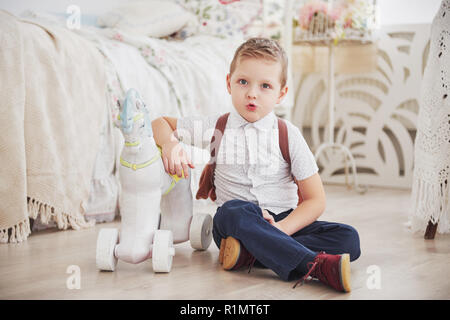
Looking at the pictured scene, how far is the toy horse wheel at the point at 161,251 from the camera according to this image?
1035 mm

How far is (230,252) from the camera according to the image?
3.49 feet

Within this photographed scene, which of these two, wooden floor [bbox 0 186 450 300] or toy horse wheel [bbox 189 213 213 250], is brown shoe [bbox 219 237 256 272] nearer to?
wooden floor [bbox 0 186 450 300]

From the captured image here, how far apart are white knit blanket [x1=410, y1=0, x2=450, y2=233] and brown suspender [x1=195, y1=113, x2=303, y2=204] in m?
0.48

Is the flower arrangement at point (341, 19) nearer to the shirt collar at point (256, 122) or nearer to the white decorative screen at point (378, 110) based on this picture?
the white decorative screen at point (378, 110)

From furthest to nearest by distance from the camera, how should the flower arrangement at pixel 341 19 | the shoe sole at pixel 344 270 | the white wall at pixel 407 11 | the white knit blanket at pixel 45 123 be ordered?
1. the white wall at pixel 407 11
2. the flower arrangement at pixel 341 19
3. the white knit blanket at pixel 45 123
4. the shoe sole at pixel 344 270

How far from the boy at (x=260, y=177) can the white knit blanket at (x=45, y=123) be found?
1.43ft

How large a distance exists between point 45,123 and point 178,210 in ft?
1.69

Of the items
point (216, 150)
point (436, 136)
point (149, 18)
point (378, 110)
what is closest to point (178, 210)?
point (216, 150)

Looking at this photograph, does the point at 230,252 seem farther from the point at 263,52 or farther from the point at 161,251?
the point at 263,52

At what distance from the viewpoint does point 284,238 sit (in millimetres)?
1007

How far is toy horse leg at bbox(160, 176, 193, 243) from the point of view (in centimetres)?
121

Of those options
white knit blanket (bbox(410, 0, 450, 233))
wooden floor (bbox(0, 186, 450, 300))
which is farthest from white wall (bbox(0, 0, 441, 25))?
wooden floor (bbox(0, 186, 450, 300))

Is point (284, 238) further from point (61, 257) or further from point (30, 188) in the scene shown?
point (30, 188)

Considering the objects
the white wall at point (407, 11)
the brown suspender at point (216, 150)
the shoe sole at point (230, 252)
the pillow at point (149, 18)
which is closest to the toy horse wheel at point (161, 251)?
the shoe sole at point (230, 252)
